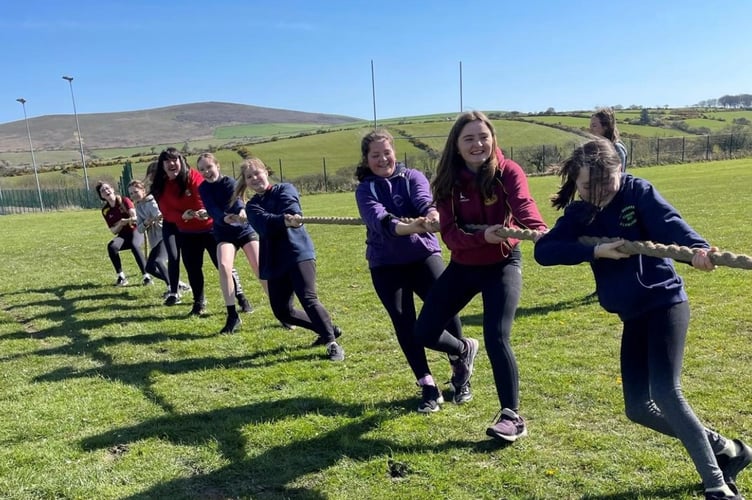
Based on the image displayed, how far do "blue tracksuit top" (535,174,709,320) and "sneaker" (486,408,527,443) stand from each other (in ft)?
3.99

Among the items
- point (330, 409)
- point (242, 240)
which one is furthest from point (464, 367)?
point (242, 240)

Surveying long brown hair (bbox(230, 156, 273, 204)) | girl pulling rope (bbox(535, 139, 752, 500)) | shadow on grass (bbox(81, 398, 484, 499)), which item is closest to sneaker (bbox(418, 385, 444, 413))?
shadow on grass (bbox(81, 398, 484, 499))

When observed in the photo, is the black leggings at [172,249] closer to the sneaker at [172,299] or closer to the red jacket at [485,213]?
the sneaker at [172,299]

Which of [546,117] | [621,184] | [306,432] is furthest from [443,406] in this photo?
[546,117]

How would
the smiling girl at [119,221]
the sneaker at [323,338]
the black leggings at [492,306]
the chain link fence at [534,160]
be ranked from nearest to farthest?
the black leggings at [492,306]
the sneaker at [323,338]
the smiling girl at [119,221]
the chain link fence at [534,160]

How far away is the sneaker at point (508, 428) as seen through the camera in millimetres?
3971

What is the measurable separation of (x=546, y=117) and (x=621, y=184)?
83.0 m

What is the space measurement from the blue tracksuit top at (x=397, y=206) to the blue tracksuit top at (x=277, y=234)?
1.52m

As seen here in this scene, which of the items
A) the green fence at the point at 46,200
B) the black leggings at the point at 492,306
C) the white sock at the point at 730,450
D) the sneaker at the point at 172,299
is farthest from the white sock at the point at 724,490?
the green fence at the point at 46,200

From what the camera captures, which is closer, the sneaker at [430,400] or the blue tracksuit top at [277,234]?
the sneaker at [430,400]

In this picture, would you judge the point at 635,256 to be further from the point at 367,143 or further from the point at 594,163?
the point at 367,143

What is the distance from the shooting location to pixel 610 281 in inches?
125

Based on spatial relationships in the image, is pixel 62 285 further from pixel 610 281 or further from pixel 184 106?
pixel 184 106

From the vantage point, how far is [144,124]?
14650 cm
